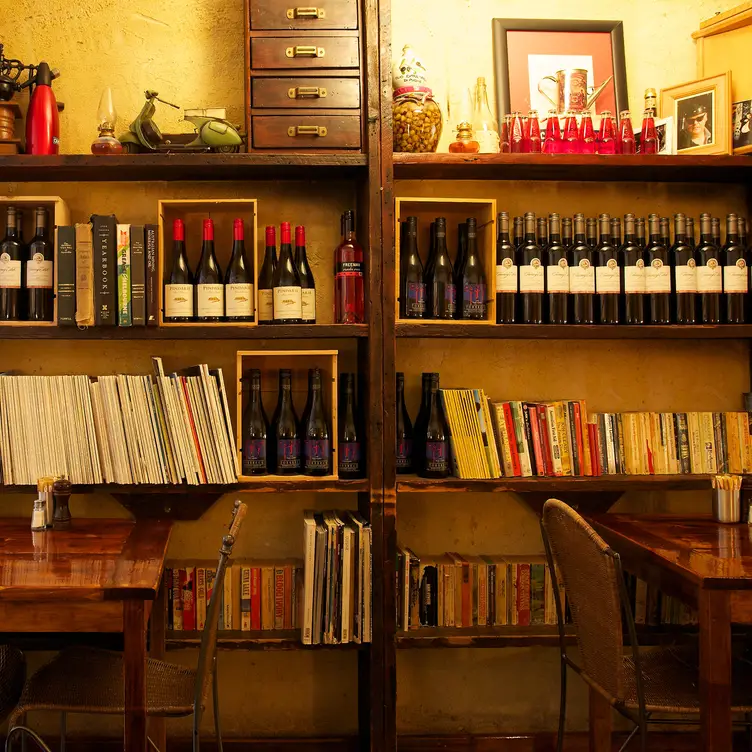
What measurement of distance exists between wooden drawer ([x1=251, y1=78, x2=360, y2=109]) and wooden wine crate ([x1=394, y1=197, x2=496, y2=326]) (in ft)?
1.15

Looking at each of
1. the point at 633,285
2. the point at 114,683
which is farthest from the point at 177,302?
the point at 633,285

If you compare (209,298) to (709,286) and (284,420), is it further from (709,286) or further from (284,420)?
(709,286)

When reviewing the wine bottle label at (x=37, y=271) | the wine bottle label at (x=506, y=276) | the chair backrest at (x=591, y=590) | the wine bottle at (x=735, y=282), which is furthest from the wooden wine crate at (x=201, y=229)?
the wine bottle at (x=735, y=282)

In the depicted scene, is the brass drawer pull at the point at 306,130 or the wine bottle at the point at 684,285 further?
the wine bottle at the point at 684,285

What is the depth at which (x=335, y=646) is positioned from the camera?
2398 mm

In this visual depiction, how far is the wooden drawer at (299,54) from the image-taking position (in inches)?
94.9

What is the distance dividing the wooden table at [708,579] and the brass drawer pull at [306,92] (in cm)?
157

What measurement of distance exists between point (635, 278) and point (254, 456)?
1.33 metres

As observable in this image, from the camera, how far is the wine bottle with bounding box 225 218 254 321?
2429 mm

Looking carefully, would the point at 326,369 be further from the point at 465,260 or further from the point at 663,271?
the point at 663,271

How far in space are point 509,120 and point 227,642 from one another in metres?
1.84

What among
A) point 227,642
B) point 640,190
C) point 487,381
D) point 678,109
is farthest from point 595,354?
point 227,642

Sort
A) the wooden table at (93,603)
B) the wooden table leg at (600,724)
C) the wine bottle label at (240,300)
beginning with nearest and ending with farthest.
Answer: the wooden table at (93,603) → the wooden table leg at (600,724) → the wine bottle label at (240,300)

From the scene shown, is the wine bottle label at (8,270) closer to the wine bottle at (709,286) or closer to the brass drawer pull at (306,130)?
the brass drawer pull at (306,130)
